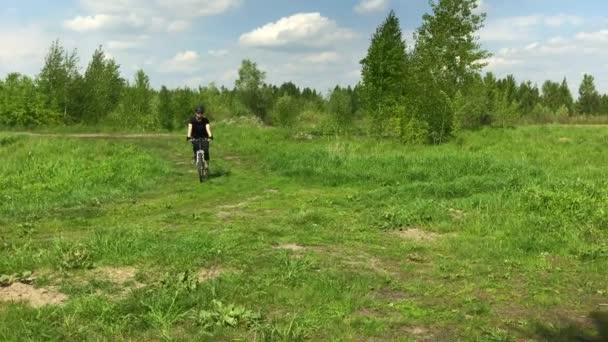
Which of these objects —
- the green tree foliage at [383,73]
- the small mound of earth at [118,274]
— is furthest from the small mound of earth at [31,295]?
the green tree foliage at [383,73]

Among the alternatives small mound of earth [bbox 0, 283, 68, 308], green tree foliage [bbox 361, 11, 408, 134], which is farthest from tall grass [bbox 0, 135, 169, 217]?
green tree foliage [bbox 361, 11, 408, 134]

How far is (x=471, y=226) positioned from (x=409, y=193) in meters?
2.95

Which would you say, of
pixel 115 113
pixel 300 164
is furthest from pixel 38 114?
pixel 300 164

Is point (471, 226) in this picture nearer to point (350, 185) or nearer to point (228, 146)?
point (350, 185)

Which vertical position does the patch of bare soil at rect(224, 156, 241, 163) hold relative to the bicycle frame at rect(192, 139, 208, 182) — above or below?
below

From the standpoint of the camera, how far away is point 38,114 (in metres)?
41.4

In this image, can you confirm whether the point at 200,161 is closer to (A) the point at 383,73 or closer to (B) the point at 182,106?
(A) the point at 383,73

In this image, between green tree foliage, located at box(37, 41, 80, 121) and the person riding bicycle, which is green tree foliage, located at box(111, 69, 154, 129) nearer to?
green tree foliage, located at box(37, 41, 80, 121)

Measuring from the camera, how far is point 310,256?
7.09m

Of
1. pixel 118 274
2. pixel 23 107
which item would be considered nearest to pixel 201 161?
pixel 118 274

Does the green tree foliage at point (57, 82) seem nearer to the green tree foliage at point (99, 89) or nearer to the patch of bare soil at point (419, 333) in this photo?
the green tree foliage at point (99, 89)

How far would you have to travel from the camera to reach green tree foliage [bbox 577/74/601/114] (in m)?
80.8

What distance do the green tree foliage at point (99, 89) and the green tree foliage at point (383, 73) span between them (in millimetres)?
25630

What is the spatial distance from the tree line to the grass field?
9.19 metres
